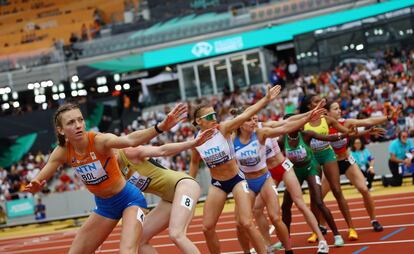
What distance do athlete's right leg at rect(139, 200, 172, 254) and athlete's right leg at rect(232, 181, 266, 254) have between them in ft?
3.40

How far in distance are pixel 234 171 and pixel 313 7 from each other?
2367 centimetres

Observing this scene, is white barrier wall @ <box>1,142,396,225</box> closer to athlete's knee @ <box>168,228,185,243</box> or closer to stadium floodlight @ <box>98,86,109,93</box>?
stadium floodlight @ <box>98,86,109,93</box>

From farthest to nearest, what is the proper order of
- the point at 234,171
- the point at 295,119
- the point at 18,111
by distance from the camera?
the point at 18,111, the point at 295,119, the point at 234,171

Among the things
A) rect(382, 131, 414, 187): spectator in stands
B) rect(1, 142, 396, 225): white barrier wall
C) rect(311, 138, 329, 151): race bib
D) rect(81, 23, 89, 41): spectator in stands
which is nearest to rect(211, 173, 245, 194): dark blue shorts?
rect(311, 138, 329, 151): race bib

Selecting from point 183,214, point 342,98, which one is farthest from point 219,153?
point 342,98

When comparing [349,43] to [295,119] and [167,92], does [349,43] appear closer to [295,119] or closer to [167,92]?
[167,92]

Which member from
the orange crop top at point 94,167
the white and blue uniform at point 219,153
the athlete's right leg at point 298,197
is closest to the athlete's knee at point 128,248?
the orange crop top at point 94,167

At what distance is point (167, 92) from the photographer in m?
35.5

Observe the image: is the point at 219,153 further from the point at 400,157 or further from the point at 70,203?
the point at 70,203

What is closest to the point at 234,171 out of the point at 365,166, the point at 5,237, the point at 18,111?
the point at 365,166

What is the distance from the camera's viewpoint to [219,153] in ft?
27.3

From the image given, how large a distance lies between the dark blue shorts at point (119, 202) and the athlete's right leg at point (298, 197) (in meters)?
3.03

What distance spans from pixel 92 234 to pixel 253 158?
2917mm

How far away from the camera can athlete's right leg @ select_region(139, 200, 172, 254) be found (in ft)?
24.5
